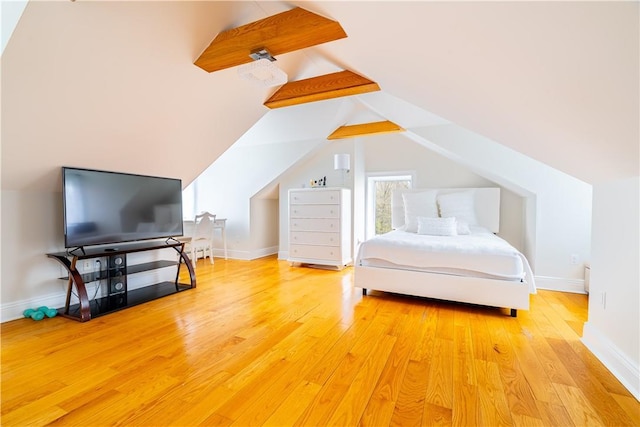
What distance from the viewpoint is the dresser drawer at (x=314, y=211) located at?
13.9ft

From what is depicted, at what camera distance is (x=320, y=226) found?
4332 mm

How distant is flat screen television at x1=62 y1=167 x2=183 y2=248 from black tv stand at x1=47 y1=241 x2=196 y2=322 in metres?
0.14

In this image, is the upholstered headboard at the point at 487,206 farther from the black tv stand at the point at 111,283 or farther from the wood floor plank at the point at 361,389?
the black tv stand at the point at 111,283

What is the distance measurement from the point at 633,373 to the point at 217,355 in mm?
2350

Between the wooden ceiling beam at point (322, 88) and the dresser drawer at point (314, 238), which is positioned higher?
the wooden ceiling beam at point (322, 88)

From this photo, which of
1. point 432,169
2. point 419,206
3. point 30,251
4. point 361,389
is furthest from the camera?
point 432,169

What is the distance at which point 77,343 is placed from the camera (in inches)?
78.4

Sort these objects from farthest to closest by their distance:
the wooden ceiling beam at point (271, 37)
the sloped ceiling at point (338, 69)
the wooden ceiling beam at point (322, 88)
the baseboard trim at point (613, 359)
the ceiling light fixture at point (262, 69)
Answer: the wooden ceiling beam at point (322, 88) < the ceiling light fixture at point (262, 69) < the wooden ceiling beam at point (271, 37) < the baseboard trim at point (613, 359) < the sloped ceiling at point (338, 69)

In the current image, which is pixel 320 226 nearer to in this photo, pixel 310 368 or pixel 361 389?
pixel 310 368

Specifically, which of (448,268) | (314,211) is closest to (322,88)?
(314,211)

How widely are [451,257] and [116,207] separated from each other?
328 cm

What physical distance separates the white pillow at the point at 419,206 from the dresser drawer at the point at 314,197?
1.07 m

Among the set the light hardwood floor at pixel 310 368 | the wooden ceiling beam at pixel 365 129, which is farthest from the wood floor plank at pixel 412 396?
the wooden ceiling beam at pixel 365 129

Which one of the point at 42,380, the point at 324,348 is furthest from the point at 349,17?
the point at 42,380
